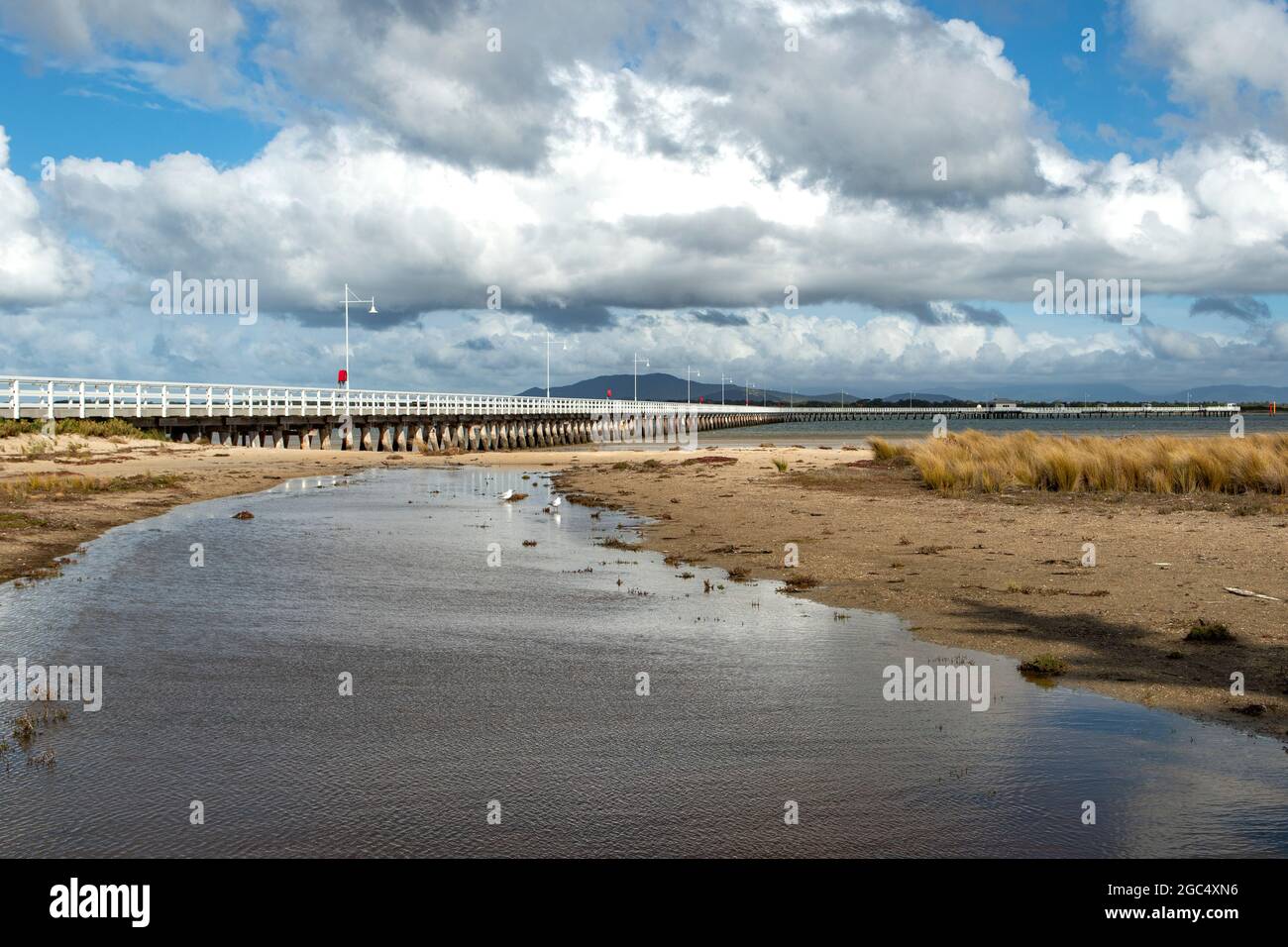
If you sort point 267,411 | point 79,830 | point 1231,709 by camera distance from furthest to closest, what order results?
point 267,411 → point 1231,709 → point 79,830

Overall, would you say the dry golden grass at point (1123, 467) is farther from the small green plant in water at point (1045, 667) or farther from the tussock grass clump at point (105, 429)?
the tussock grass clump at point (105, 429)

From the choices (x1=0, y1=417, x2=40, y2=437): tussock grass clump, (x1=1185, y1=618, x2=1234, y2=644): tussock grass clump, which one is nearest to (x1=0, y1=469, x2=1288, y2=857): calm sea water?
(x1=1185, y1=618, x2=1234, y2=644): tussock grass clump

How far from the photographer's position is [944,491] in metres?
25.2

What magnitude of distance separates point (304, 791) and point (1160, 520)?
16.9 m

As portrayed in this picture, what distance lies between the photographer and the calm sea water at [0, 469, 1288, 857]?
5.66 metres

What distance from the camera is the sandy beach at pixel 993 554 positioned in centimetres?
949

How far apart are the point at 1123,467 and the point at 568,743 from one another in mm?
21159

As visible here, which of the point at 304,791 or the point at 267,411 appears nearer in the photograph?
the point at 304,791

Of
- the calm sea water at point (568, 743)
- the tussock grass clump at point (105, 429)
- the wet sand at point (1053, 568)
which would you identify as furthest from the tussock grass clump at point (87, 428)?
the calm sea water at point (568, 743)

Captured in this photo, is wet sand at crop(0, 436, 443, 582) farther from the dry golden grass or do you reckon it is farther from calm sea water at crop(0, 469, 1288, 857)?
the dry golden grass
